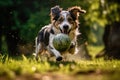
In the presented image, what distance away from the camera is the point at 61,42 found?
10.8 metres

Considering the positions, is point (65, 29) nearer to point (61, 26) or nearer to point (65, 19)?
point (61, 26)

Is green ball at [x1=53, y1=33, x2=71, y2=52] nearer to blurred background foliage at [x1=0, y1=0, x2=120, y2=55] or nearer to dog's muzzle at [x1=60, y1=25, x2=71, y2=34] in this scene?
dog's muzzle at [x1=60, y1=25, x2=71, y2=34]

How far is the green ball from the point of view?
1073cm

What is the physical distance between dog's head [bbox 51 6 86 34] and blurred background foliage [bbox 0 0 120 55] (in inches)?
253

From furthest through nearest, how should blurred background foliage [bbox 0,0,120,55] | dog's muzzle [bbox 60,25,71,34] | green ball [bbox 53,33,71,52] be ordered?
blurred background foliage [bbox 0,0,120,55]
dog's muzzle [bbox 60,25,71,34]
green ball [bbox 53,33,71,52]

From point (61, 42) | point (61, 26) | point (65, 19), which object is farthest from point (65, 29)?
point (61, 42)

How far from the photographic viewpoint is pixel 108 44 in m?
23.2

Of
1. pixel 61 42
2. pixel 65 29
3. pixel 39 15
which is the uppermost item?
pixel 39 15

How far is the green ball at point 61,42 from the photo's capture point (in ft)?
35.2

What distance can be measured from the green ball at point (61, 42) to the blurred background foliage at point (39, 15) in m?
7.98

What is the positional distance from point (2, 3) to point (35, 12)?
2.22 m

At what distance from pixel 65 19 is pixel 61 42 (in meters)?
1.35

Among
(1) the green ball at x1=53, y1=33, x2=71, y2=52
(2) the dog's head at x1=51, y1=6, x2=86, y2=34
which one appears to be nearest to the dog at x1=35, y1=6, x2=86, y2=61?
(2) the dog's head at x1=51, y1=6, x2=86, y2=34

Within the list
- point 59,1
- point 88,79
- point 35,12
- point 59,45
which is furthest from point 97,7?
point 88,79
